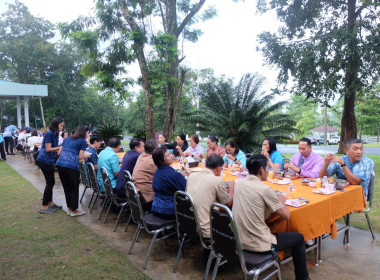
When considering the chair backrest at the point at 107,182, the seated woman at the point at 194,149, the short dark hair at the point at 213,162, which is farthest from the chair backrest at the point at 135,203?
the seated woman at the point at 194,149

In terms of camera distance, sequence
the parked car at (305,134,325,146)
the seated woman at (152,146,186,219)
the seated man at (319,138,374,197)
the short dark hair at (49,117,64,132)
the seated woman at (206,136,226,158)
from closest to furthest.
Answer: the seated woman at (152,146,186,219) < the seated man at (319,138,374,197) < the short dark hair at (49,117,64,132) < the seated woman at (206,136,226,158) < the parked car at (305,134,325,146)

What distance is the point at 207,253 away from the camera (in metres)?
3.43

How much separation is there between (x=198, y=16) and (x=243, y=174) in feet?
33.9

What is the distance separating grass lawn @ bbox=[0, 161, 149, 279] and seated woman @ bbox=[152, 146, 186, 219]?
29.2 inches

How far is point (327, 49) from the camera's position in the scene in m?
10.5

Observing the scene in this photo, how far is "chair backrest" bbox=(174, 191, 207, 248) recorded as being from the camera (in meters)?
2.86

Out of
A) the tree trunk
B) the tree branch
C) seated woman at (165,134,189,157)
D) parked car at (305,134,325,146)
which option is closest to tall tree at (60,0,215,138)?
the tree branch

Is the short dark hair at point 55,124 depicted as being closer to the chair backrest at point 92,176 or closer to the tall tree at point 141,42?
the chair backrest at point 92,176

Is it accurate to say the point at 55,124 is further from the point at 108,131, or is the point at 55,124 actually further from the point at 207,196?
the point at 108,131

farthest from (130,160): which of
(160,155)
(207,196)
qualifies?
(207,196)

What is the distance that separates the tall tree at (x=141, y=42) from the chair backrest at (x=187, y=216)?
7.66m

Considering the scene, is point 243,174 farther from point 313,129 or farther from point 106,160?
point 313,129

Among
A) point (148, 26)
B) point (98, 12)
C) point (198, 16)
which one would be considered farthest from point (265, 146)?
point (198, 16)

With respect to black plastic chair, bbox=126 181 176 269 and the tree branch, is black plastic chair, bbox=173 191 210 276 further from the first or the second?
the tree branch
